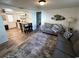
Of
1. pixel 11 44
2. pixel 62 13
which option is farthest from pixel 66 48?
pixel 62 13

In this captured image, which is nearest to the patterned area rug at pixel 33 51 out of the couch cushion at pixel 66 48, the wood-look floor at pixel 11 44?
the wood-look floor at pixel 11 44

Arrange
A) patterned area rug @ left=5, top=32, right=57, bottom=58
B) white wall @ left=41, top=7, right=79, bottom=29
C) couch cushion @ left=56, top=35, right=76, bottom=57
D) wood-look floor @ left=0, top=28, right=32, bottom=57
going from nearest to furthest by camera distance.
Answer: couch cushion @ left=56, top=35, right=76, bottom=57 < patterned area rug @ left=5, top=32, right=57, bottom=58 < wood-look floor @ left=0, top=28, right=32, bottom=57 < white wall @ left=41, top=7, right=79, bottom=29

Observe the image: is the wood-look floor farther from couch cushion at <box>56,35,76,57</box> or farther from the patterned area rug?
couch cushion at <box>56,35,76,57</box>

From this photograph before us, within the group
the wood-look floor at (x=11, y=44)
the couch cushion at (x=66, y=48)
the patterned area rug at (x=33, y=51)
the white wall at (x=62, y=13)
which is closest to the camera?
the couch cushion at (x=66, y=48)

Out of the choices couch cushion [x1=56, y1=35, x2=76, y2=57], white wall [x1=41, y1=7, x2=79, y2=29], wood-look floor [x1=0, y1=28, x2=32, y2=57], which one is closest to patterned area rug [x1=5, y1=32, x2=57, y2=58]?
wood-look floor [x1=0, y1=28, x2=32, y2=57]

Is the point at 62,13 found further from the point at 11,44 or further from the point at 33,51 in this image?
the point at 11,44

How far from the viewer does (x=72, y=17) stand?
495 centimetres

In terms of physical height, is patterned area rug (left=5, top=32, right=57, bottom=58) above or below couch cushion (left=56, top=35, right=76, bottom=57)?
below

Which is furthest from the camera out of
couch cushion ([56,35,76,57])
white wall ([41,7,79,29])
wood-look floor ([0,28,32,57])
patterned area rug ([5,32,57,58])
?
white wall ([41,7,79,29])

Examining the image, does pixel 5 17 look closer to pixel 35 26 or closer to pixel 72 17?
pixel 35 26

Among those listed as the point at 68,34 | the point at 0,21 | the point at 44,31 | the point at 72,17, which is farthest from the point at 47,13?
the point at 0,21

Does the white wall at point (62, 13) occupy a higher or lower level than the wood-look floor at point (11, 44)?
higher

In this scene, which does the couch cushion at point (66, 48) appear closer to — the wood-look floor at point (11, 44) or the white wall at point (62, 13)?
the wood-look floor at point (11, 44)

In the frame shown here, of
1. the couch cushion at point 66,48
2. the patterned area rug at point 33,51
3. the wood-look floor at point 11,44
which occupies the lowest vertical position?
the patterned area rug at point 33,51
